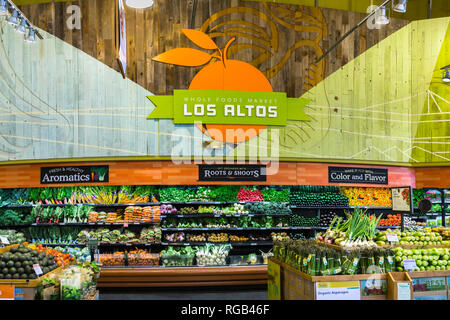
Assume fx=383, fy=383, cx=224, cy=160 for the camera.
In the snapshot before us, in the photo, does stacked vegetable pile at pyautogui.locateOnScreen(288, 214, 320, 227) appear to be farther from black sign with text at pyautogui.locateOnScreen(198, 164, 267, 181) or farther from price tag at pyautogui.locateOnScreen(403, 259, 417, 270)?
price tag at pyautogui.locateOnScreen(403, 259, 417, 270)

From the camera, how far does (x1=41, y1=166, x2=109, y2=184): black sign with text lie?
26.2ft

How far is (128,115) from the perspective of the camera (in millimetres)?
7930

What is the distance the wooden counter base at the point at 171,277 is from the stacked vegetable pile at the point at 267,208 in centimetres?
139

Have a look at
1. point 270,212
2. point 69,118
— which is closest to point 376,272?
point 270,212

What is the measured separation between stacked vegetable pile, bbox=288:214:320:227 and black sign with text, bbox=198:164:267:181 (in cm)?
112

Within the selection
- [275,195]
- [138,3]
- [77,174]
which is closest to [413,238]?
[275,195]

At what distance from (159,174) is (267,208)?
2.38m

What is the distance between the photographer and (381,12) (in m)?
6.83

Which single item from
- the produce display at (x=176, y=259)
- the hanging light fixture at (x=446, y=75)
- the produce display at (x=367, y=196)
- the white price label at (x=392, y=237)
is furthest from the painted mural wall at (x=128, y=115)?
the white price label at (x=392, y=237)

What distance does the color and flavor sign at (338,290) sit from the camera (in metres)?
3.98

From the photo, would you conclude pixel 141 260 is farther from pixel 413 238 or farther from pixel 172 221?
pixel 413 238
